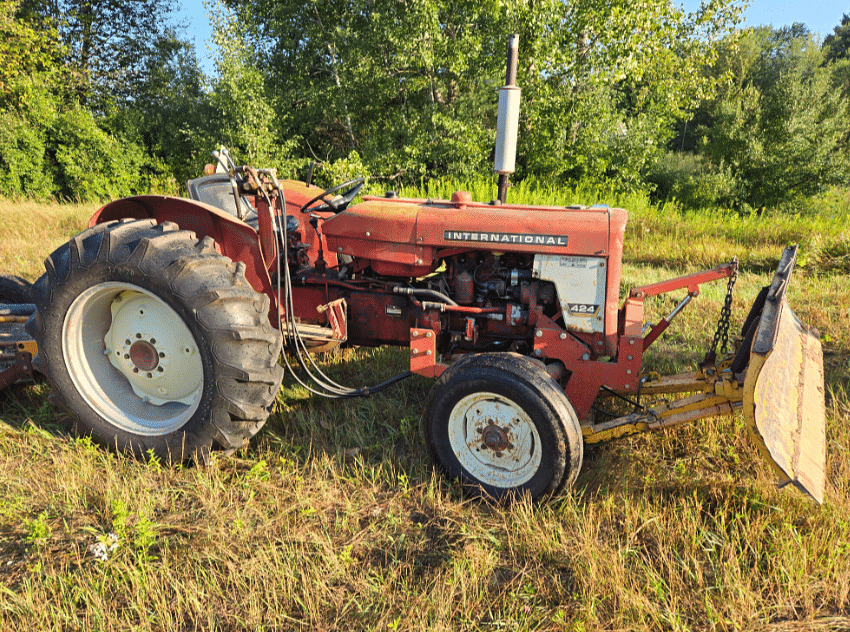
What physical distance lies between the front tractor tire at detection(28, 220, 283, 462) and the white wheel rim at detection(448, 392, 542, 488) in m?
0.96

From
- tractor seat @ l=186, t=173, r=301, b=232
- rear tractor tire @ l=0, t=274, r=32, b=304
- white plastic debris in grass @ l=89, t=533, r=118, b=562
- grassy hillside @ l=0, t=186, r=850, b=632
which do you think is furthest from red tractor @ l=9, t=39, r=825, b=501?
rear tractor tire @ l=0, t=274, r=32, b=304

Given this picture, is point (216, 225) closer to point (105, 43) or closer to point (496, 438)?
point (496, 438)

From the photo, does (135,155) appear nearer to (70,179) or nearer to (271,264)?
(70,179)

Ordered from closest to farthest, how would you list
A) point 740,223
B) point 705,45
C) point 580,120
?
point 740,223 → point 580,120 → point 705,45

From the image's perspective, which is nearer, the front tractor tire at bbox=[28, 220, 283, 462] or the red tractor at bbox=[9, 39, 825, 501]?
the red tractor at bbox=[9, 39, 825, 501]

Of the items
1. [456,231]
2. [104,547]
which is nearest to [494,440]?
[456,231]

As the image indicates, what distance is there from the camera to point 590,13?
980cm

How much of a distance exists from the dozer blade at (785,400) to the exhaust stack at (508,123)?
5.02 feet

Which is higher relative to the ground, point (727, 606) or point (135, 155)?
point (135, 155)

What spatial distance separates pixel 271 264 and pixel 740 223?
7411 mm

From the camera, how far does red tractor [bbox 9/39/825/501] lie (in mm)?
2467

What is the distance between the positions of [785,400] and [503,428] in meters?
1.19

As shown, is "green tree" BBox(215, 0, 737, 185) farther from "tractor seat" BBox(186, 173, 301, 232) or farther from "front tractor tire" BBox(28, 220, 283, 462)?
"front tractor tire" BBox(28, 220, 283, 462)

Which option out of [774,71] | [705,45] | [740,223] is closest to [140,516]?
[740,223]
